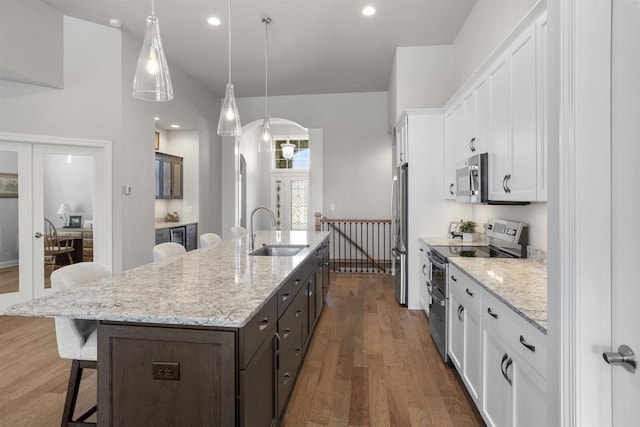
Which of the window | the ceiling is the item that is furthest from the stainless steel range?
the window

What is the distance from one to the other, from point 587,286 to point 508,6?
2905 mm

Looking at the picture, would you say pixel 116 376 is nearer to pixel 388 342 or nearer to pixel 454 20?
pixel 388 342

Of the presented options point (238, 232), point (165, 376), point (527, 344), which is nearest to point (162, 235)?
point (238, 232)

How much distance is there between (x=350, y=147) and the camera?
22.2ft

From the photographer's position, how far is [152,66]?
6.22ft

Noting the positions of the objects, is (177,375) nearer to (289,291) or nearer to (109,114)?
(289,291)

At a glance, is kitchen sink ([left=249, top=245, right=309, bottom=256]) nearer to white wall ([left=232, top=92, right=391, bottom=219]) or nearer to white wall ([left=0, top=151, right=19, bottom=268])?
white wall ([left=0, top=151, right=19, bottom=268])

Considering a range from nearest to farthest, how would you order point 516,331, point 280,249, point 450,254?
1. point 516,331
2. point 450,254
3. point 280,249

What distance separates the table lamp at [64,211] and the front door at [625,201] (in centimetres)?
517

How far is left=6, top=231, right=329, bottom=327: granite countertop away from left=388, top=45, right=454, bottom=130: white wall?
3.38 meters

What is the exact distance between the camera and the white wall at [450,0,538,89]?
9.41 feet

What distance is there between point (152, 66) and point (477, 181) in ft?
7.89

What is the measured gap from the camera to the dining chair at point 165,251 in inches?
111

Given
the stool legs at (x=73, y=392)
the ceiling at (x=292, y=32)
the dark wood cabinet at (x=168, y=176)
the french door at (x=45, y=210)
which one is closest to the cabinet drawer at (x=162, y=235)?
the dark wood cabinet at (x=168, y=176)
